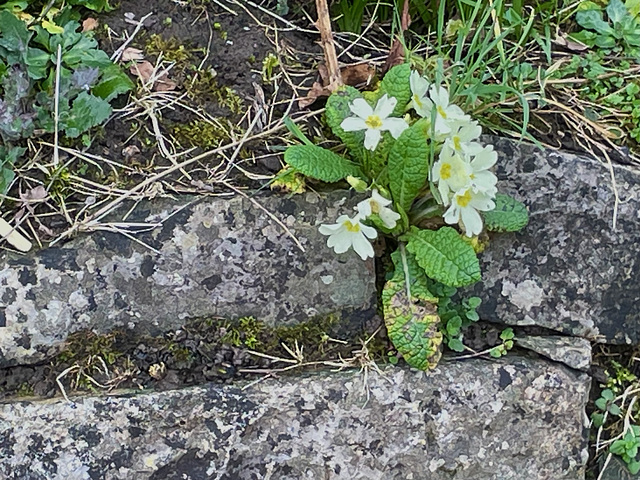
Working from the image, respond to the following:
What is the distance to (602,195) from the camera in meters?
2.14

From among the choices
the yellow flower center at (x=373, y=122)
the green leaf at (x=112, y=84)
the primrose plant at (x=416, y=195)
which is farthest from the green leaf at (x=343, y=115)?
the green leaf at (x=112, y=84)

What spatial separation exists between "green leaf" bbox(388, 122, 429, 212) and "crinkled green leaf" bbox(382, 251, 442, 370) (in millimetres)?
184

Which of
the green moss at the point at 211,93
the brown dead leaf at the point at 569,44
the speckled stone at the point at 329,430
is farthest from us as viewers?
the brown dead leaf at the point at 569,44

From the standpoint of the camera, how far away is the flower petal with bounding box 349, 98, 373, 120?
6.16ft

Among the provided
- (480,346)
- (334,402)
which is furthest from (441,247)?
(334,402)

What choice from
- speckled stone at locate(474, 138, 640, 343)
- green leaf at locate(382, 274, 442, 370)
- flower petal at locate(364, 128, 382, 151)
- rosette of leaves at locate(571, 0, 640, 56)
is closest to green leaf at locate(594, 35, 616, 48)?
rosette of leaves at locate(571, 0, 640, 56)

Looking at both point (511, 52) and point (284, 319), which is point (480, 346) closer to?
point (284, 319)

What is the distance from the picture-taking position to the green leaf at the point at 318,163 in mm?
1900

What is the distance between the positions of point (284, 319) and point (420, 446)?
Result: 0.48 meters

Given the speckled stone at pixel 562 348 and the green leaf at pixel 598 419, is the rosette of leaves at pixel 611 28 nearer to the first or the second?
the speckled stone at pixel 562 348

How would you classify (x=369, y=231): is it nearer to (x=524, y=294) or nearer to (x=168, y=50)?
(x=524, y=294)

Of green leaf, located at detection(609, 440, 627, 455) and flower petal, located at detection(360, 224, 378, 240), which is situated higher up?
flower petal, located at detection(360, 224, 378, 240)

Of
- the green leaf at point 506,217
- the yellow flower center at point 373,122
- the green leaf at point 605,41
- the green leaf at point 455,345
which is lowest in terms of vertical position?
the green leaf at point 455,345

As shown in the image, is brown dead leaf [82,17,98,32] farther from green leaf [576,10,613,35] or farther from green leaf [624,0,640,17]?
green leaf [624,0,640,17]
